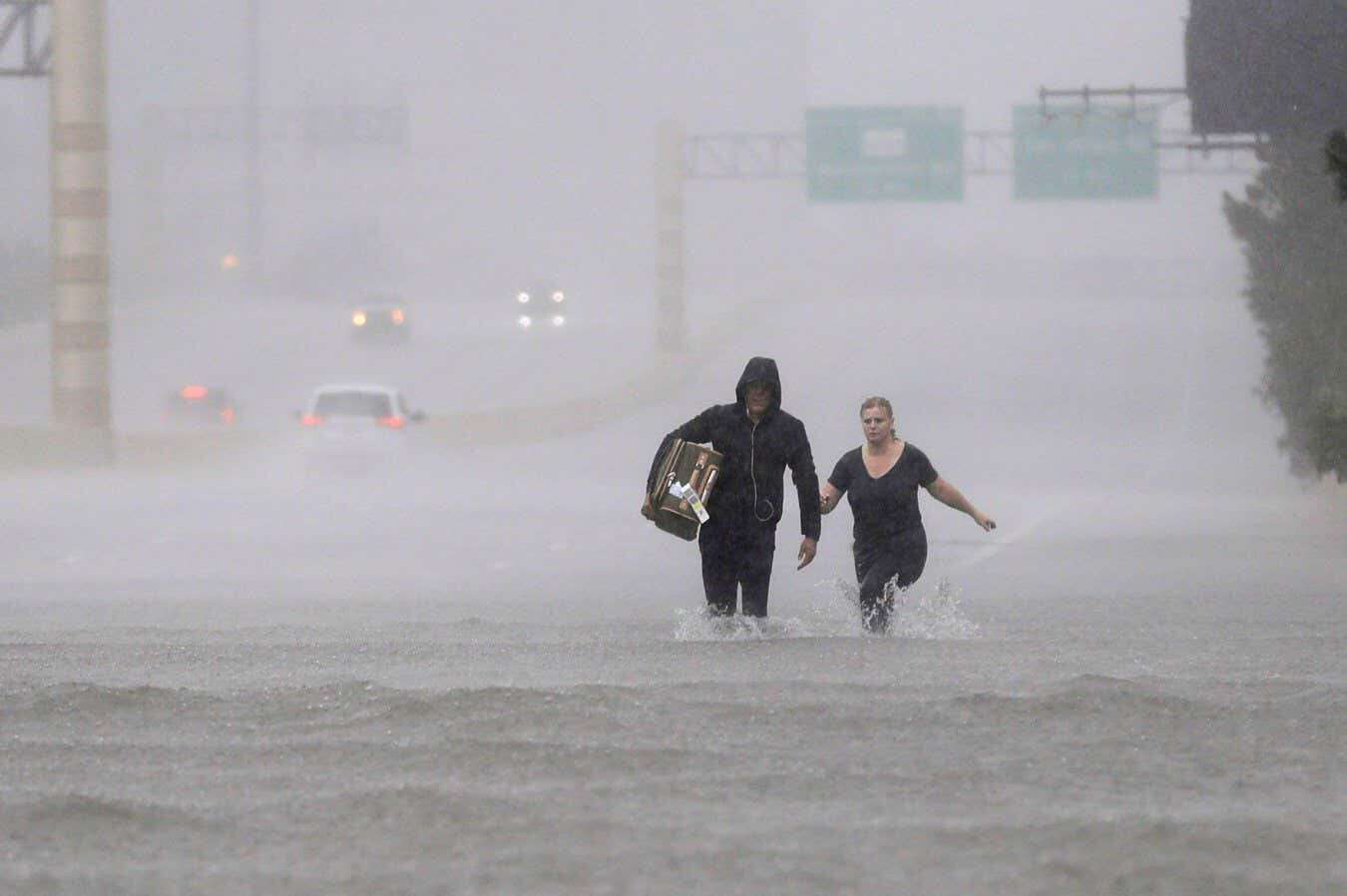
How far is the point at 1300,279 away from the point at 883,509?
79.3ft

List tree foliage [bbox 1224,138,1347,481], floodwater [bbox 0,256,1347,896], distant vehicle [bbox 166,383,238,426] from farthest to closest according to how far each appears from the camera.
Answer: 1. distant vehicle [bbox 166,383,238,426]
2. tree foliage [bbox 1224,138,1347,481]
3. floodwater [bbox 0,256,1347,896]

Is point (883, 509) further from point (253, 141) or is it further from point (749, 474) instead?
point (253, 141)

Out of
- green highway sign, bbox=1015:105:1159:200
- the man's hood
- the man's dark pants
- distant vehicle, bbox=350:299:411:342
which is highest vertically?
green highway sign, bbox=1015:105:1159:200

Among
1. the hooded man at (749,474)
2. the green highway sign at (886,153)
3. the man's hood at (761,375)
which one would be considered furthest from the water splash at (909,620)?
the green highway sign at (886,153)

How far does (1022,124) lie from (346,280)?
7307 cm

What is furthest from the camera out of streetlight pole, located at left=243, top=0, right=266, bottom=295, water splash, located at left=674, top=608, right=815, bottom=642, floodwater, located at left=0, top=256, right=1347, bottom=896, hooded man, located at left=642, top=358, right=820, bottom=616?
streetlight pole, located at left=243, top=0, right=266, bottom=295

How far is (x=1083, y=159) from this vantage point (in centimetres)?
6094

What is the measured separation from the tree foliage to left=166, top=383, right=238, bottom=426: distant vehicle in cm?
2784

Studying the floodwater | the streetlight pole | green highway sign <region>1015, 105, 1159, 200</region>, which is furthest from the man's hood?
the streetlight pole

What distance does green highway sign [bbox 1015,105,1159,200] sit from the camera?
6003cm

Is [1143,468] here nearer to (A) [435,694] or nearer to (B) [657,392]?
(B) [657,392]

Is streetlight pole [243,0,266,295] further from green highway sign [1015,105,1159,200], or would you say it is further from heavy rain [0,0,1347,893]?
green highway sign [1015,105,1159,200]

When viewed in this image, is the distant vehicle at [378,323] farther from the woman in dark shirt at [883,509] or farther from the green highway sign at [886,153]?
the woman in dark shirt at [883,509]

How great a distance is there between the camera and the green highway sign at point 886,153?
6222 centimetres
